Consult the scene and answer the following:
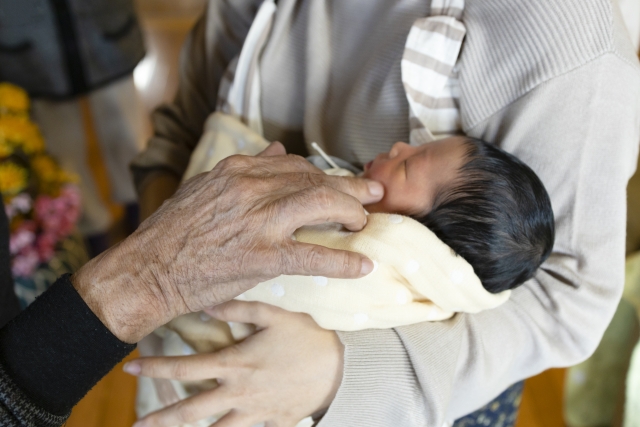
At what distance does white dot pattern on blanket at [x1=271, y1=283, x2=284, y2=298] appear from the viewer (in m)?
0.78

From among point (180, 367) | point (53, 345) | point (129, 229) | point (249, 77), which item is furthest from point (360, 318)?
point (129, 229)

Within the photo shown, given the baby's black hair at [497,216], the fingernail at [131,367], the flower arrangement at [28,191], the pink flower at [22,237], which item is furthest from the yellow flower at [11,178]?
the baby's black hair at [497,216]

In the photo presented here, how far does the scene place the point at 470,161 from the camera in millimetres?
Answer: 788

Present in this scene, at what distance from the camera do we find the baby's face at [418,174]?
0.81m

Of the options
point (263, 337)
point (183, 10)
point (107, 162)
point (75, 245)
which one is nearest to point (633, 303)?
point (263, 337)

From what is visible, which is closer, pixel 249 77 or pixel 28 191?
pixel 249 77

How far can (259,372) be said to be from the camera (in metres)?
0.77

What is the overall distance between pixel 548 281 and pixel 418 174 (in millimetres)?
283

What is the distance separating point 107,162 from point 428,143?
1.75m

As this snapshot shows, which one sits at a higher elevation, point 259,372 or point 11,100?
point 11,100

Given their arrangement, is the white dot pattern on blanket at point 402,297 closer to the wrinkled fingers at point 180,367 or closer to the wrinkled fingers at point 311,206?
the wrinkled fingers at point 311,206

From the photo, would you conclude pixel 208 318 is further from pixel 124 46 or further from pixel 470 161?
pixel 124 46

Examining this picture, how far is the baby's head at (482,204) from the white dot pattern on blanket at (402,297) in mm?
104

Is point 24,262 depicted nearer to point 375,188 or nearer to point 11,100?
point 11,100
